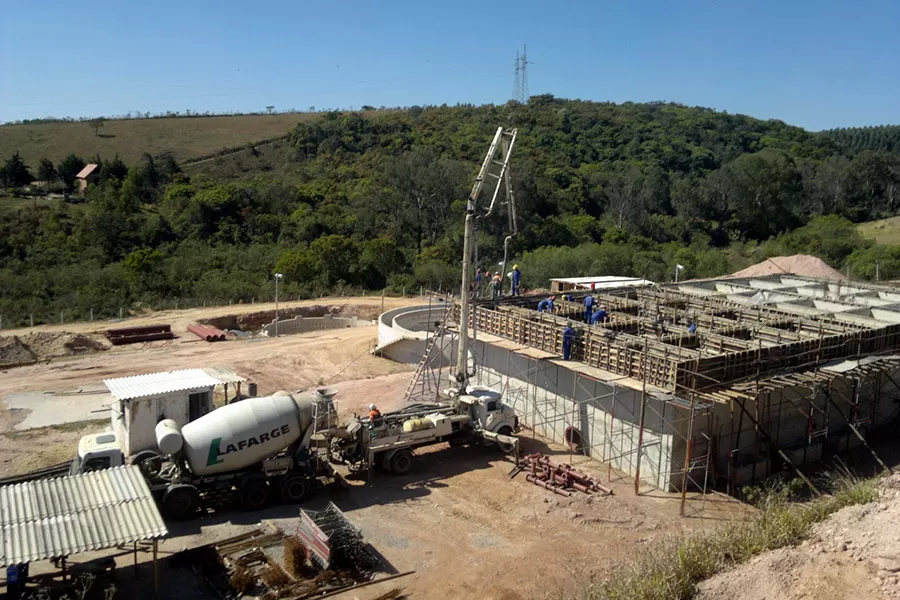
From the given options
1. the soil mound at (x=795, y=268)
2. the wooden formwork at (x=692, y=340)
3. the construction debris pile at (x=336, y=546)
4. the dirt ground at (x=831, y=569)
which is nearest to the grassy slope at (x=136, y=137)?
the soil mound at (x=795, y=268)

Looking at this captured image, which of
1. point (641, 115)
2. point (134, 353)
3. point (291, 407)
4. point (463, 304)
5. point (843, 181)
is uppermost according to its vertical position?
point (641, 115)

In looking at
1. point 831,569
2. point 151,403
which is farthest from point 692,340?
point 151,403

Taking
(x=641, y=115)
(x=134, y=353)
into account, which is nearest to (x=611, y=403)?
(x=134, y=353)

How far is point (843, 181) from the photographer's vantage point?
8412 centimetres

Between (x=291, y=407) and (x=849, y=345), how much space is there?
17.0 m

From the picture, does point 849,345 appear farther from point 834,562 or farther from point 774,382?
point 834,562

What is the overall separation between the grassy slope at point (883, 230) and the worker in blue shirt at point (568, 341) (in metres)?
55.8

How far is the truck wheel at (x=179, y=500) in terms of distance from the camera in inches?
643

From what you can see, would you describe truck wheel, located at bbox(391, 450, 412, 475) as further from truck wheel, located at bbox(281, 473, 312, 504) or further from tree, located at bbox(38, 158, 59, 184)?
tree, located at bbox(38, 158, 59, 184)

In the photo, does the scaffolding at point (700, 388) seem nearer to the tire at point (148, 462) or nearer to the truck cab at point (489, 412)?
the truck cab at point (489, 412)

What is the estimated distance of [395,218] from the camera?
6544 cm

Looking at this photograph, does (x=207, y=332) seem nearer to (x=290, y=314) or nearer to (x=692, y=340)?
(x=290, y=314)

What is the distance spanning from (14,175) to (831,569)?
7989 centimetres

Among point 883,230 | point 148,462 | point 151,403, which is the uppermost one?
point 883,230
